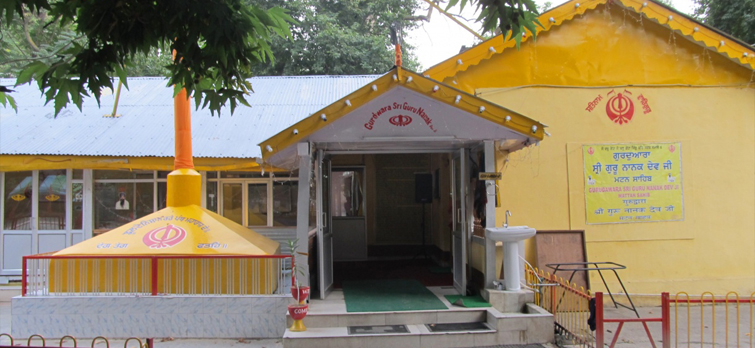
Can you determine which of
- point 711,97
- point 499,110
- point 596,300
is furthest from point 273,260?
point 711,97

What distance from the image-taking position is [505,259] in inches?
302

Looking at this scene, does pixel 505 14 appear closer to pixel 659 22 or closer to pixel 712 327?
pixel 712 327

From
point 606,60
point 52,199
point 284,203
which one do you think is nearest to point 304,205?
point 284,203

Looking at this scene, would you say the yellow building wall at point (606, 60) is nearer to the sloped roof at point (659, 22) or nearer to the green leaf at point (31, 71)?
the sloped roof at point (659, 22)

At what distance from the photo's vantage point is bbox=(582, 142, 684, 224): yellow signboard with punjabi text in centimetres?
902

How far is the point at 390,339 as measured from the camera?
6715 mm

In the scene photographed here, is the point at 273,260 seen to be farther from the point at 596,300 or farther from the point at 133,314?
the point at 596,300

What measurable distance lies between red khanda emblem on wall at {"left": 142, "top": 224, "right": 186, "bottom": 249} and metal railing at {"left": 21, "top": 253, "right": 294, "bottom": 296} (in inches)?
11.1

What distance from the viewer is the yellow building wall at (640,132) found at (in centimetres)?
903

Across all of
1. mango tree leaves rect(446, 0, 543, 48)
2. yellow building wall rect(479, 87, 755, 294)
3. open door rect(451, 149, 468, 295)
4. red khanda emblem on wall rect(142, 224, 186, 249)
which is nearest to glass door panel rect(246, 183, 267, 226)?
red khanda emblem on wall rect(142, 224, 186, 249)

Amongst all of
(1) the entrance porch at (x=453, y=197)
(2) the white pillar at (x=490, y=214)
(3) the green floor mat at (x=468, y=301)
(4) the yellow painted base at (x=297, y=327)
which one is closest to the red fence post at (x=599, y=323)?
(1) the entrance porch at (x=453, y=197)

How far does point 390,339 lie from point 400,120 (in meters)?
2.95

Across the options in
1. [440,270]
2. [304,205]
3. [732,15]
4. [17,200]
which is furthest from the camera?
[732,15]

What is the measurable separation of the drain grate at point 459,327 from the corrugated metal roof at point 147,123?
4976 mm
